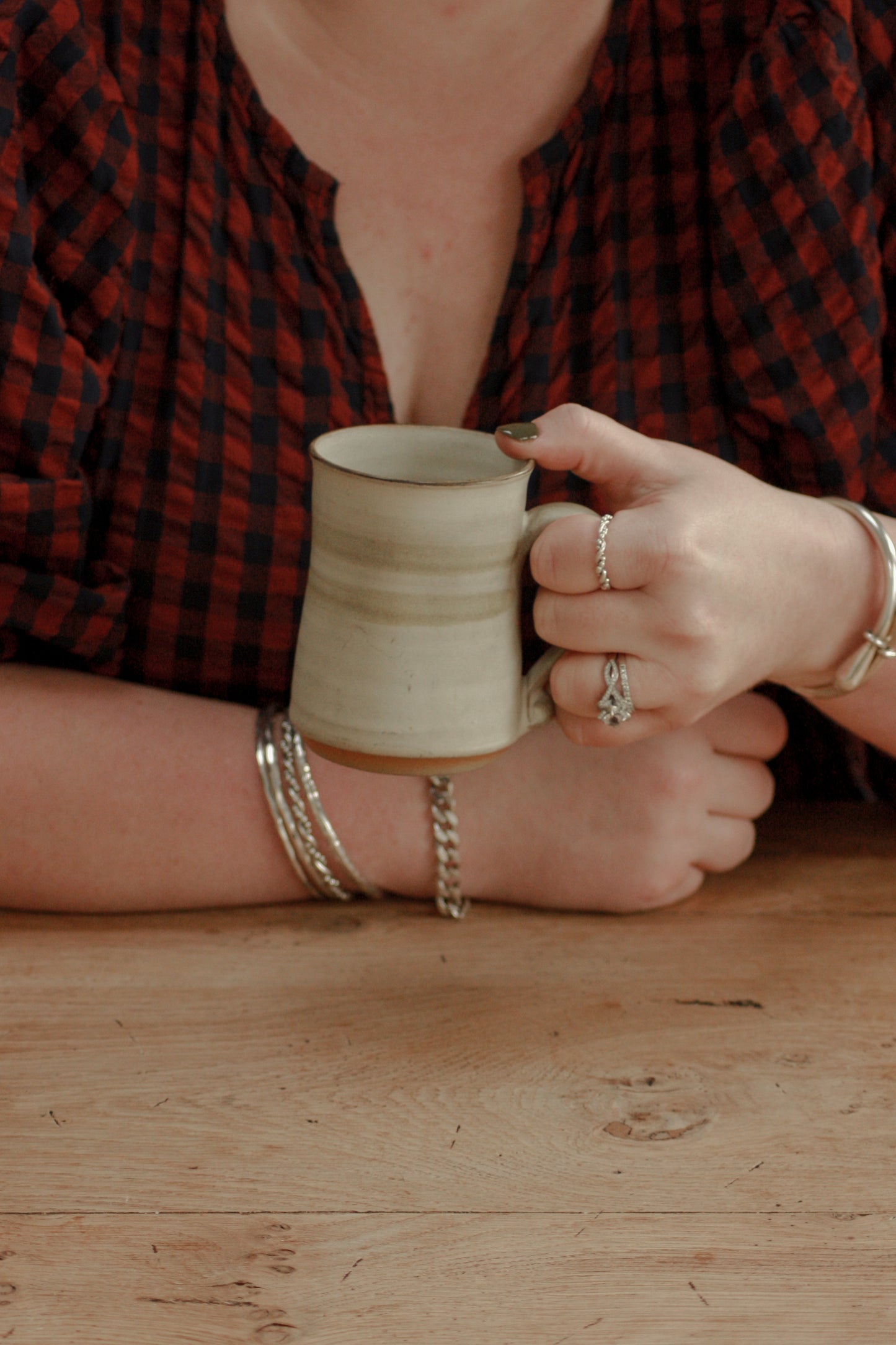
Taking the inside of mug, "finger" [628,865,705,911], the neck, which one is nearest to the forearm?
"finger" [628,865,705,911]

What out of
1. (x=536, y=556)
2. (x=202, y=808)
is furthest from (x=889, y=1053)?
(x=202, y=808)

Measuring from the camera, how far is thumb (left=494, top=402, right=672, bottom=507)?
621mm

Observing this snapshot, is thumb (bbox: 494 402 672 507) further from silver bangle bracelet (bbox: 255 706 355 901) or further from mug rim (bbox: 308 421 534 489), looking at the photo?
silver bangle bracelet (bbox: 255 706 355 901)

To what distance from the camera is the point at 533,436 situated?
2.03 ft

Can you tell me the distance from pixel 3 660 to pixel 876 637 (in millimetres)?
624

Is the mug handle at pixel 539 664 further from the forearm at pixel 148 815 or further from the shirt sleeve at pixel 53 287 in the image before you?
the shirt sleeve at pixel 53 287

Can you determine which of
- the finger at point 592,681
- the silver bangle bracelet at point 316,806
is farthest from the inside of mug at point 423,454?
the silver bangle bracelet at point 316,806

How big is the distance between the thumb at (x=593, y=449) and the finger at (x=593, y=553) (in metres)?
0.03

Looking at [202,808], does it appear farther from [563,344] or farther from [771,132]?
[771,132]

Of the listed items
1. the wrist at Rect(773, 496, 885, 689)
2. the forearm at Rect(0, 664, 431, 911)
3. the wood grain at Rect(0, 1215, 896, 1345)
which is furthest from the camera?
the forearm at Rect(0, 664, 431, 911)

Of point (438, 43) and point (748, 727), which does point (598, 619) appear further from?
point (438, 43)

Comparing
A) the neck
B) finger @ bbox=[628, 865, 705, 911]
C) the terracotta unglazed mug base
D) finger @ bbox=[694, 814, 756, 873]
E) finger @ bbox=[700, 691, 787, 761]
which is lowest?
finger @ bbox=[628, 865, 705, 911]

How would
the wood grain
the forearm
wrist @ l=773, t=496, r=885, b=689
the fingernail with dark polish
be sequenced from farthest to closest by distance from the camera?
the forearm < wrist @ l=773, t=496, r=885, b=689 < the fingernail with dark polish < the wood grain

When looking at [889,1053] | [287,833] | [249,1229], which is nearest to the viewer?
[249,1229]
